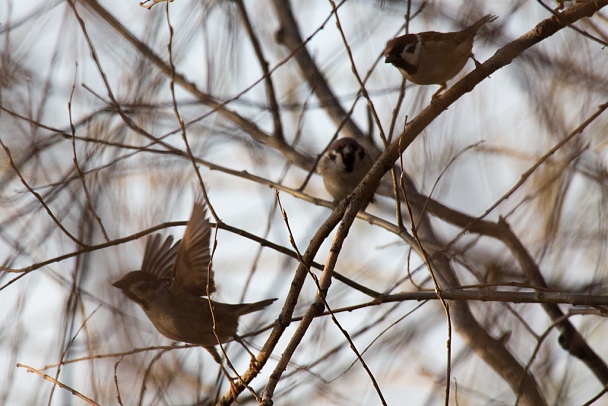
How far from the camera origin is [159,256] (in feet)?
11.2

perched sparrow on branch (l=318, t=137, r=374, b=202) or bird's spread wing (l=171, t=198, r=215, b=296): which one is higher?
perched sparrow on branch (l=318, t=137, r=374, b=202)

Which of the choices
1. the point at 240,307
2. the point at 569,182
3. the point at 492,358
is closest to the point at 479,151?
the point at 569,182

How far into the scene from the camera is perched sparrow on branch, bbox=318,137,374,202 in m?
4.80

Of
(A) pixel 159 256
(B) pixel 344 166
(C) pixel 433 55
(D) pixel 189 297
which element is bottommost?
(D) pixel 189 297

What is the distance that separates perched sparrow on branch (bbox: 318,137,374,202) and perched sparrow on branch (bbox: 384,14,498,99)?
5.39 feet

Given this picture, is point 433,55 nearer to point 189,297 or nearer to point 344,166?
point 189,297

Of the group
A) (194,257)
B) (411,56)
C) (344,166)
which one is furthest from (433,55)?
(344,166)

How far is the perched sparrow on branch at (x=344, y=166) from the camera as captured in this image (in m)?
4.80

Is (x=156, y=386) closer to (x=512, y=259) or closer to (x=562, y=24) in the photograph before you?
(x=512, y=259)

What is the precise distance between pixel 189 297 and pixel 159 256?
0.36m

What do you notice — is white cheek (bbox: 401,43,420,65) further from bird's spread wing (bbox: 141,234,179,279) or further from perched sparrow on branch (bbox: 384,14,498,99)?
bird's spread wing (bbox: 141,234,179,279)

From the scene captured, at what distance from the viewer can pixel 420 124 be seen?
256 centimetres

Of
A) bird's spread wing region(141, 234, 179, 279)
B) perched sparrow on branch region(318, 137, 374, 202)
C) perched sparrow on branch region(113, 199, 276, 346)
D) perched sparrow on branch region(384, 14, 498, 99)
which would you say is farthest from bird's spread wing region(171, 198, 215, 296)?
perched sparrow on branch region(318, 137, 374, 202)

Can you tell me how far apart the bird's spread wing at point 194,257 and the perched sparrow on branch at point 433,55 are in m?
1.09
